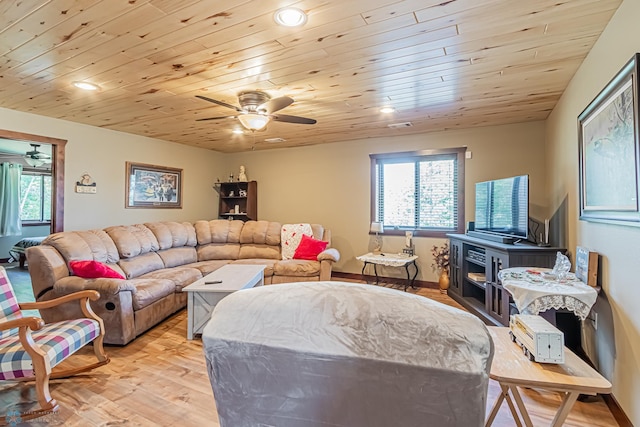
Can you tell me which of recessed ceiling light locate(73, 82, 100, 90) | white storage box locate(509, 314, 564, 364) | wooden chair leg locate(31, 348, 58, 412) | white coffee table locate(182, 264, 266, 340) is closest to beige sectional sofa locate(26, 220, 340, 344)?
white coffee table locate(182, 264, 266, 340)

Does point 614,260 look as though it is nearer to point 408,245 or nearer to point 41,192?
point 408,245

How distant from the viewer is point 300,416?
77 centimetres

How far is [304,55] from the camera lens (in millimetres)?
2354

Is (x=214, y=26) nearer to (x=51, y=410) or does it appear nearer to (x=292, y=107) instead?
(x=292, y=107)

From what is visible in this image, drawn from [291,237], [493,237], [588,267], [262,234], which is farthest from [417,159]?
[588,267]

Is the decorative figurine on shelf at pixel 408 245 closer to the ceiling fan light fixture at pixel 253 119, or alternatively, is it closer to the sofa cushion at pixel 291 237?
the sofa cushion at pixel 291 237

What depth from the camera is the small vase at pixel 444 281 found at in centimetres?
455

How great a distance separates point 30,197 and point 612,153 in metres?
10.4

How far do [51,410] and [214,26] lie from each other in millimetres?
2560

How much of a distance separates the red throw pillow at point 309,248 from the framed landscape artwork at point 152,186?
251 cm

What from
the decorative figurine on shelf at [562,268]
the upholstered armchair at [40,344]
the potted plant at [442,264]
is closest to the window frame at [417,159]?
the potted plant at [442,264]

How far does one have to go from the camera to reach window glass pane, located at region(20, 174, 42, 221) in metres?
7.43

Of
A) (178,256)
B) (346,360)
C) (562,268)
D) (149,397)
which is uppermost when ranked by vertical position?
(346,360)

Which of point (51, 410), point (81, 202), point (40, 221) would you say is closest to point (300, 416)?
point (51, 410)
